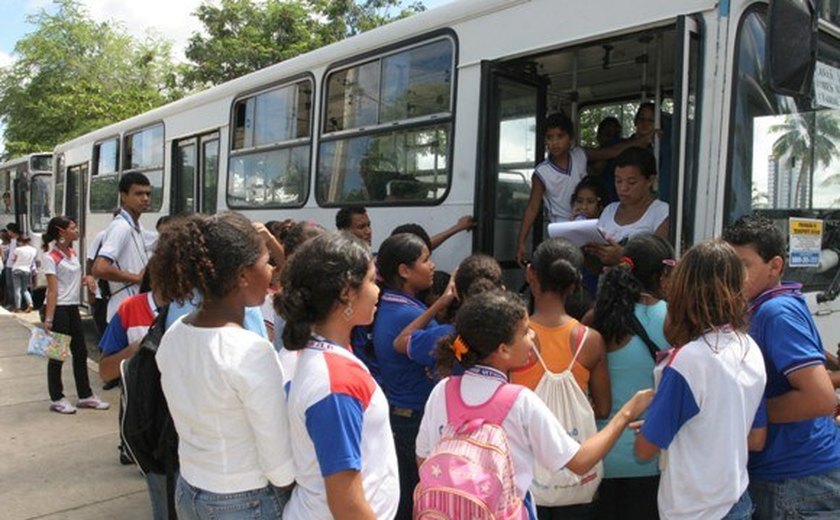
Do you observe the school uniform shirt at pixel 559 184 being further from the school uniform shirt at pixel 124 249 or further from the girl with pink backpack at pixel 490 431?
the school uniform shirt at pixel 124 249

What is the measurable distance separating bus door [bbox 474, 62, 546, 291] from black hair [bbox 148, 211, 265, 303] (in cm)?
225

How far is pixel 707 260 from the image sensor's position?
81.6 inches

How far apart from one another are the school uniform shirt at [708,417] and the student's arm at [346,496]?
0.90 metres

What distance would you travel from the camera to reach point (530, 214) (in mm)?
4113

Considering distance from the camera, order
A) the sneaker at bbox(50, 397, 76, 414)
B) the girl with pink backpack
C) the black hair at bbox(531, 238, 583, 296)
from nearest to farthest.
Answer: the girl with pink backpack → the black hair at bbox(531, 238, 583, 296) → the sneaker at bbox(50, 397, 76, 414)

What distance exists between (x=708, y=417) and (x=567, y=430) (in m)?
0.49

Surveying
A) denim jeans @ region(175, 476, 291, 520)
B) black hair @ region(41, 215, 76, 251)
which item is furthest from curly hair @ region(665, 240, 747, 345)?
black hair @ region(41, 215, 76, 251)

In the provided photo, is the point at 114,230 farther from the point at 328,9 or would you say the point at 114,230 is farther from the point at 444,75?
the point at 328,9

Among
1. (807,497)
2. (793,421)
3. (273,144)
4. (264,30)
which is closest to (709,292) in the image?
(793,421)

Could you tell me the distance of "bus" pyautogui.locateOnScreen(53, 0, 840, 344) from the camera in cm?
299

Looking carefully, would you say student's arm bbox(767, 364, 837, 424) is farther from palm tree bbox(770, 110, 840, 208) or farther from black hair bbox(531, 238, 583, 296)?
palm tree bbox(770, 110, 840, 208)

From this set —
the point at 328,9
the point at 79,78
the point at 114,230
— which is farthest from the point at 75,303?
the point at 79,78

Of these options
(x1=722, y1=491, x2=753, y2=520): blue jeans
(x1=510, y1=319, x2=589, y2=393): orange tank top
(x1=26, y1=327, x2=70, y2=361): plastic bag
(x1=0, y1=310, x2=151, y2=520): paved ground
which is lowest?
(x1=0, y1=310, x2=151, y2=520): paved ground

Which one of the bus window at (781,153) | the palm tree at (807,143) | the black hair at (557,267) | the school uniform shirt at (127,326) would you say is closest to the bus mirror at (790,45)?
the bus window at (781,153)
